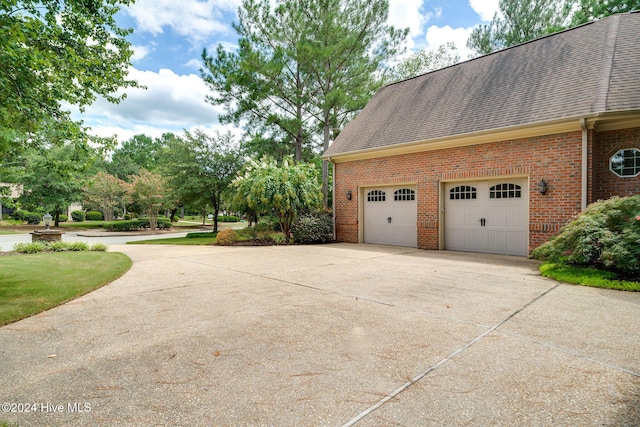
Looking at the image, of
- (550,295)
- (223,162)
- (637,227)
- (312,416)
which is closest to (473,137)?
(637,227)

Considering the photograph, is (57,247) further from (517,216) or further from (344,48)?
(344,48)

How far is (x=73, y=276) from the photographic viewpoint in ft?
19.9

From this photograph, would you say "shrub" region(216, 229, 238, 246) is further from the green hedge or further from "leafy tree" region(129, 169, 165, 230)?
the green hedge

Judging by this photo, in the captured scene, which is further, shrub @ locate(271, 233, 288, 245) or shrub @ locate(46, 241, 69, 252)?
shrub @ locate(271, 233, 288, 245)

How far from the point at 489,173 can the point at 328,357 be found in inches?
323

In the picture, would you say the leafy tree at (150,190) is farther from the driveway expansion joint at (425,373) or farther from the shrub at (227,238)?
the driveway expansion joint at (425,373)

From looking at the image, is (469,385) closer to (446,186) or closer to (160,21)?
(446,186)

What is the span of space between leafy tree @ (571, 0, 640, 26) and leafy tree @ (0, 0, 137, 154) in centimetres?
2012

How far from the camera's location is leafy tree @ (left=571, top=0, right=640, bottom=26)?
1567 centimetres

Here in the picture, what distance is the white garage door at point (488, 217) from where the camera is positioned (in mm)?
9055

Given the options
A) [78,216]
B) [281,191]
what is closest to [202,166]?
[281,191]

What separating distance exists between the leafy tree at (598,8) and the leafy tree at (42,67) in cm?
2012

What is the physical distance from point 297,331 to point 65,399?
1.92 meters

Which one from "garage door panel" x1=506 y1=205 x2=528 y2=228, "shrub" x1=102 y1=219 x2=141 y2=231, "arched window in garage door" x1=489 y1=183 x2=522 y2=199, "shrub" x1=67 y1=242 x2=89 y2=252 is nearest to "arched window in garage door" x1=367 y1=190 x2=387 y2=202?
"arched window in garage door" x1=489 y1=183 x2=522 y2=199
